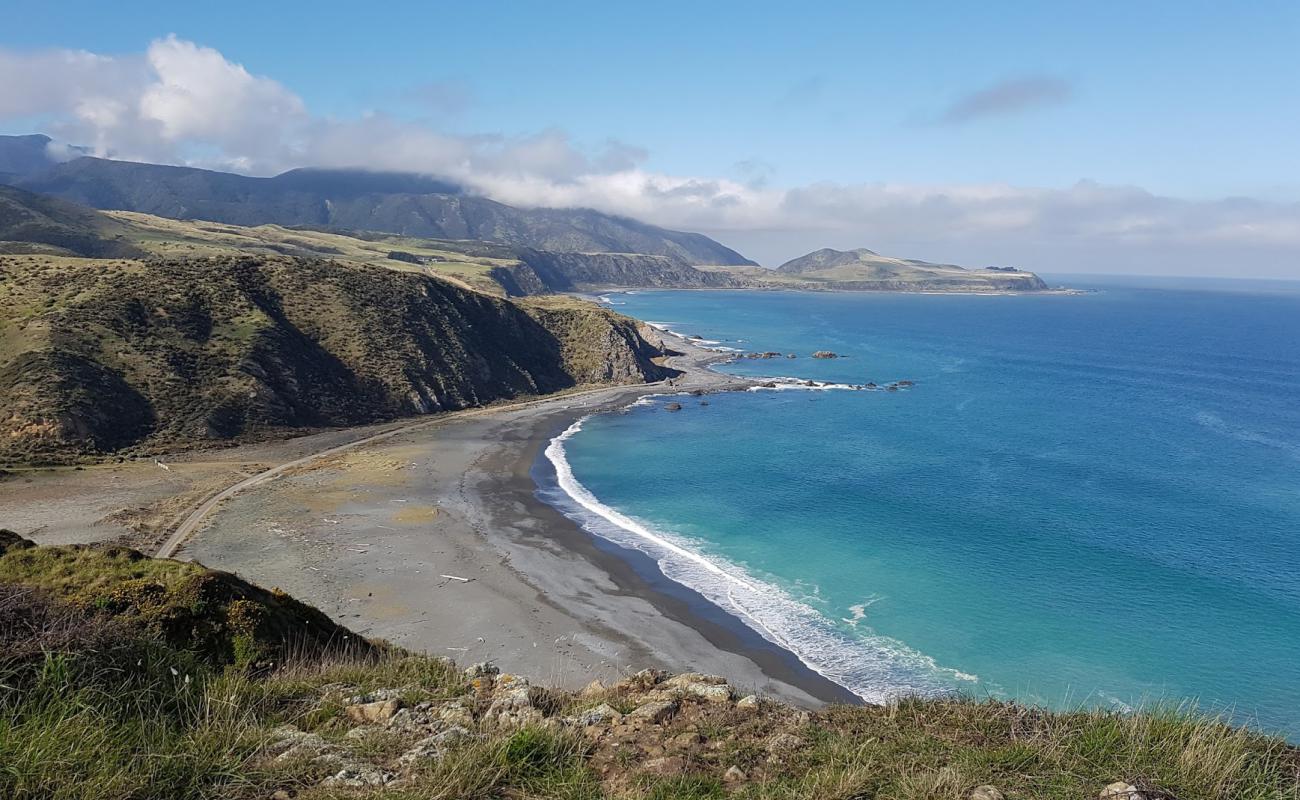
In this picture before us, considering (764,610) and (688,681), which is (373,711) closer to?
(688,681)

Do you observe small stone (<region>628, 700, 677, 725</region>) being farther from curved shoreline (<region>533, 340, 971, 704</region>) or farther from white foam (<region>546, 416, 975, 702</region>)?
white foam (<region>546, 416, 975, 702</region>)

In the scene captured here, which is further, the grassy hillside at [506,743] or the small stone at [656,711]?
the small stone at [656,711]

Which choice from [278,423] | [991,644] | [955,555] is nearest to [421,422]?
[278,423]

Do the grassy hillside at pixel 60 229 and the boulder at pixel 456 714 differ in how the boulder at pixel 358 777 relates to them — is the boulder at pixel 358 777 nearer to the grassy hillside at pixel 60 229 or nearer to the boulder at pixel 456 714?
the boulder at pixel 456 714

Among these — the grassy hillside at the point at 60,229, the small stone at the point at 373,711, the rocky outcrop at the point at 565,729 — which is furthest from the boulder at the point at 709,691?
the grassy hillside at the point at 60,229

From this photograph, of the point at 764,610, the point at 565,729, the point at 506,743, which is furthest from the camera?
the point at 764,610

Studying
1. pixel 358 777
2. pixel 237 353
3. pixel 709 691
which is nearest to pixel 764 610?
pixel 709 691
